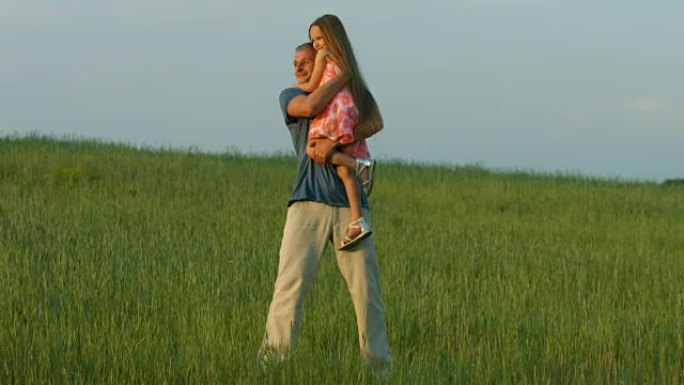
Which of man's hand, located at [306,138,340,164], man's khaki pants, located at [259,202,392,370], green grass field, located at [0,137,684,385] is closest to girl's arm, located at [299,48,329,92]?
man's hand, located at [306,138,340,164]

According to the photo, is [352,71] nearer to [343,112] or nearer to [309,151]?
[343,112]

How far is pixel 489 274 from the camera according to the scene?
994 centimetres

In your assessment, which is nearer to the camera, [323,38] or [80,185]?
[323,38]

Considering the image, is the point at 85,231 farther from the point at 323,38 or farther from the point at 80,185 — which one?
the point at 323,38

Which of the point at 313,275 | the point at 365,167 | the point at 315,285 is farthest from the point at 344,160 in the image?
the point at 315,285

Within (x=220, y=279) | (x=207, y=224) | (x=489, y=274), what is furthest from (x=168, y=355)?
(x=207, y=224)

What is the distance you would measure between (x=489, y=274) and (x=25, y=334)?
214 inches

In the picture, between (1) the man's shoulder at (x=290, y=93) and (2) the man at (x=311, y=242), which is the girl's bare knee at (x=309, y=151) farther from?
(1) the man's shoulder at (x=290, y=93)

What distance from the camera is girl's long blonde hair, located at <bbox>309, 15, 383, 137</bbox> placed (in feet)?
16.5

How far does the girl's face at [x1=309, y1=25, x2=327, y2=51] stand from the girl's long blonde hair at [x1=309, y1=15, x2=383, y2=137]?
15mm

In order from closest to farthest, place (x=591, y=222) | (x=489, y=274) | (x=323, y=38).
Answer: (x=323, y=38), (x=489, y=274), (x=591, y=222)

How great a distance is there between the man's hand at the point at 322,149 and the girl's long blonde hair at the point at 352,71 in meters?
0.17

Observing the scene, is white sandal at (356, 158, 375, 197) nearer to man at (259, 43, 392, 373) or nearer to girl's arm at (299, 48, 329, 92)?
man at (259, 43, 392, 373)

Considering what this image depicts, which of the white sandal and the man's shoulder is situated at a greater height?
the man's shoulder
